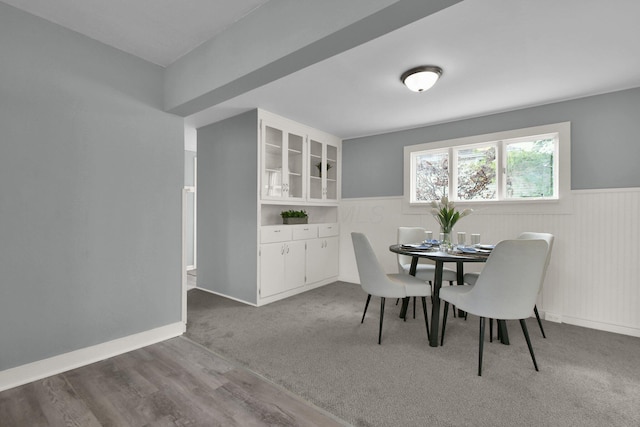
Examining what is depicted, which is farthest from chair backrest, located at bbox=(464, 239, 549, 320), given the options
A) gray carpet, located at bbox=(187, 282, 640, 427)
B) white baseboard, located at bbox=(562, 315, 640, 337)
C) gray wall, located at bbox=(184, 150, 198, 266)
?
gray wall, located at bbox=(184, 150, 198, 266)

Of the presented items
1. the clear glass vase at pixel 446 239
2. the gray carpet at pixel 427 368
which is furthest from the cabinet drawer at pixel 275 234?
the clear glass vase at pixel 446 239

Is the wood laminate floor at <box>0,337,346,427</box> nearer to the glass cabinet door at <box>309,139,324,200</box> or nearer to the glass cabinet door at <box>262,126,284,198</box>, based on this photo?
the glass cabinet door at <box>262,126,284,198</box>

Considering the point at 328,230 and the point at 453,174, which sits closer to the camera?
the point at 453,174

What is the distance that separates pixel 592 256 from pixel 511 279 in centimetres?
185

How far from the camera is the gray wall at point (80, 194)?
188cm

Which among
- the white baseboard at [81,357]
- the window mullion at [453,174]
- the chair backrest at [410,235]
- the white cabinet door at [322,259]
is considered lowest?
the white baseboard at [81,357]

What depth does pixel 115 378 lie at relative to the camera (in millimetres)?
1954

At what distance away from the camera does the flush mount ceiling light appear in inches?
96.7

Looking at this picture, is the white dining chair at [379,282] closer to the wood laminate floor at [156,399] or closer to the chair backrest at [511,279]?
the chair backrest at [511,279]

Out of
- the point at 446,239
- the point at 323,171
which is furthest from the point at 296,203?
the point at 446,239

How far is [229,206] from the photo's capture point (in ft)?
12.7

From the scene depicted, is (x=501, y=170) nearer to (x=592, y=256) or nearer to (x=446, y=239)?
(x=592, y=256)

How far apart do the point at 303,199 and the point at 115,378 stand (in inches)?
111

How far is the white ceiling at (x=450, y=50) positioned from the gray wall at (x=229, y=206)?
18.4 inches
